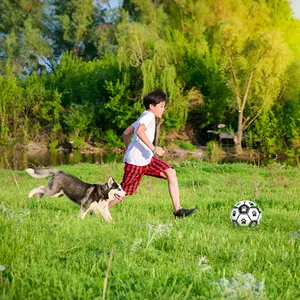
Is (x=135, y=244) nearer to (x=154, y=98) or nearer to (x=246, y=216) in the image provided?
(x=246, y=216)

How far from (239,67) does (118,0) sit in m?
22.1

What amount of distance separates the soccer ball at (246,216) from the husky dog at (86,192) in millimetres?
1630

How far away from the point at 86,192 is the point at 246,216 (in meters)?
2.26

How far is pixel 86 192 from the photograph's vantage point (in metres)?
6.62

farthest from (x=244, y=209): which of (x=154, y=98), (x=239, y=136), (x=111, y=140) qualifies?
(x=111, y=140)

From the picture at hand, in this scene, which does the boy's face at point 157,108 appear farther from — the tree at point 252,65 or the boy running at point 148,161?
the tree at point 252,65

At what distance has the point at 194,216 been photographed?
7086 millimetres

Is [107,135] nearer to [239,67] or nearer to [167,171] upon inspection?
[239,67]

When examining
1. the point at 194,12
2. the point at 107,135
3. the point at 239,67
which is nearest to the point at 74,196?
the point at 239,67

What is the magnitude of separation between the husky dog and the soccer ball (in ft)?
5.35

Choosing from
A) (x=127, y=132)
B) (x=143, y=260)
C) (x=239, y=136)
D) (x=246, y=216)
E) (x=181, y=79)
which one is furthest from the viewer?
(x=181, y=79)

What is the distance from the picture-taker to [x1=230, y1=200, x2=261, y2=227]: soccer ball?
20.4 feet

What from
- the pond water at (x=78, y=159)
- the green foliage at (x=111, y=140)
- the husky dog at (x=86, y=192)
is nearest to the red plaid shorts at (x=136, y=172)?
the husky dog at (x=86, y=192)

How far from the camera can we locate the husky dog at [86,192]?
6.45 meters
